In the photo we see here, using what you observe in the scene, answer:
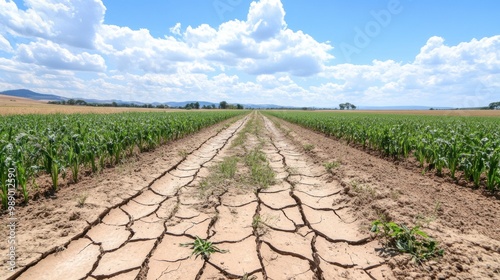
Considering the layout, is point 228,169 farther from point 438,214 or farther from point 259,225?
point 438,214

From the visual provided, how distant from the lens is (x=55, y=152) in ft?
16.2

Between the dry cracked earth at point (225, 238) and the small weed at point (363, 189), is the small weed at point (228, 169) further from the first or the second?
the small weed at point (363, 189)

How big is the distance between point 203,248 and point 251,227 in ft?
2.63

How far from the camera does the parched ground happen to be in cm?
245

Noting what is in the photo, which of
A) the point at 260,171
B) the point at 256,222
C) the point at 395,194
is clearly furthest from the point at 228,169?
the point at 395,194

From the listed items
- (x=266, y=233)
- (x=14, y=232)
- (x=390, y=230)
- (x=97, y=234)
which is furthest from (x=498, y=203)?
(x=14, y=232)

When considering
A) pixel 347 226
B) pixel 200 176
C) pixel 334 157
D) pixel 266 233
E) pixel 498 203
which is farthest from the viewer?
pixel 334 157

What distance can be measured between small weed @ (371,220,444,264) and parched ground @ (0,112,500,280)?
9 centimetres

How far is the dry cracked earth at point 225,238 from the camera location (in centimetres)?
245

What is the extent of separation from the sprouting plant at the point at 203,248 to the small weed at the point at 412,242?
189cm

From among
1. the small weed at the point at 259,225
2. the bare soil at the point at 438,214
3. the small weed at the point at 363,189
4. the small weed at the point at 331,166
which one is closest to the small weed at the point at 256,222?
the small weed at the point at 259,225

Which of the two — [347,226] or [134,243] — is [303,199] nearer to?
[347,226]

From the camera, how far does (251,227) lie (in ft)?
10.9

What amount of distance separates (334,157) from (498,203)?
3.81 meters
